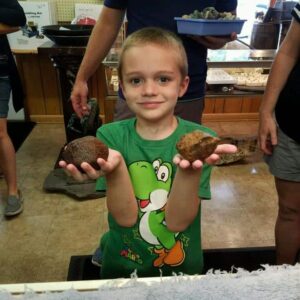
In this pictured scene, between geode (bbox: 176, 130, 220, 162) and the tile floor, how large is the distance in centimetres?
117

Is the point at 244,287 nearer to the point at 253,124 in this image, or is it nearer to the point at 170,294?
the point at 170,294

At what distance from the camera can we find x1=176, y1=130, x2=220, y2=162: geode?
2.07 feet

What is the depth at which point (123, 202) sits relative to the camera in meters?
0.81

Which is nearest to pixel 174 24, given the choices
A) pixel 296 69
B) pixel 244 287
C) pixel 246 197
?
pixel 296 69

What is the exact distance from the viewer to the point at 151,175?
2.83 ft

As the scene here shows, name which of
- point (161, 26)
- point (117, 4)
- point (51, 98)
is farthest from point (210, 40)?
point (51, 98)

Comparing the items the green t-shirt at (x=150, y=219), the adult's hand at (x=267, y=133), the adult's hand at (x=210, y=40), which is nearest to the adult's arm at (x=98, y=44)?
the adult's hand at (x=210, y=40)

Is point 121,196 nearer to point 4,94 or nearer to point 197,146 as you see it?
point 197,146

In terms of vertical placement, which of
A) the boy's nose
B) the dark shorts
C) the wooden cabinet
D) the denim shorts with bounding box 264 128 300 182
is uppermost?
the boy's nose

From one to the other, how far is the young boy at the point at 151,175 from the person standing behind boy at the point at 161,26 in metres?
0.28

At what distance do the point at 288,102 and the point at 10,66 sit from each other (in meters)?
1.47

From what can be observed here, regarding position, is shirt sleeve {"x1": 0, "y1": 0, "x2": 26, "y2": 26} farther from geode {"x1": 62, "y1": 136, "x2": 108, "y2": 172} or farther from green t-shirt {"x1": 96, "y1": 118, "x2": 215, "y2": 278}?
geode {"x1": 62, "y1": 136, "x2": 108, "y2": 172}

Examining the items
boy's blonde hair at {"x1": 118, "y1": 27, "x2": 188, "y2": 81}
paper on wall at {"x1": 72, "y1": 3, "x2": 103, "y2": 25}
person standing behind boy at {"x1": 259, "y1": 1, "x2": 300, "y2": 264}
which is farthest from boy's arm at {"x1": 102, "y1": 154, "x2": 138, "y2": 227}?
paper on wall at {"x1": 72, "y1": 3, "x2": 103, "y2": 25}

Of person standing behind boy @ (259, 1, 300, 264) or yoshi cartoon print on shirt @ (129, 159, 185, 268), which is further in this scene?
person standing behind boy @ (259, 1, 300, 264)
